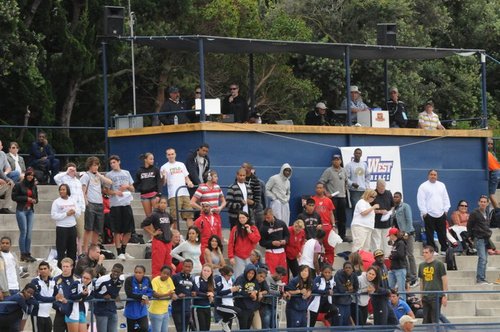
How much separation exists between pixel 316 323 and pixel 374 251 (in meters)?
3.15

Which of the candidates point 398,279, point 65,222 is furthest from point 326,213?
point 65,222

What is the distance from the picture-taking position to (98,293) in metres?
23.2

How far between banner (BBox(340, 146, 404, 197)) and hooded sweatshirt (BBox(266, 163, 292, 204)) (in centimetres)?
228

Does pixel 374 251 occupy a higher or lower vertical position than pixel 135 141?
lower

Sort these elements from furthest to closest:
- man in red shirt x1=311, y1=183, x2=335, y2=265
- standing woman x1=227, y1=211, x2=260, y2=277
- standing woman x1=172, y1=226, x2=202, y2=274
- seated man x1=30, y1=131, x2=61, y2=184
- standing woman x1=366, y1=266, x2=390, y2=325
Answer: seated man x1=30, y1=131, x2=61, y2=184 → man in red shirt x1=311, y1=183, x2=335, y2=265 → standing woman x1=227, y1=211, x2=260, y2=277 → standing woman x1=172, y1=226, x2=202, y2=274 → standing woman x1=366, y1=266, x2=390, y2=325

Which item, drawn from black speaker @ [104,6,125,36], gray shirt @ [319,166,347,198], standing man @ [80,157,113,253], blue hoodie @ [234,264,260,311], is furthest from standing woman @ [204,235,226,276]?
black speaker @ [104,6,125,36]

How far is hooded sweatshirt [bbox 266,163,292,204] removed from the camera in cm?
2855

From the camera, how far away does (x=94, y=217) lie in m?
26.4

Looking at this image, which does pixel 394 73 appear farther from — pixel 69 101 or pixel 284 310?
pixel 284 310

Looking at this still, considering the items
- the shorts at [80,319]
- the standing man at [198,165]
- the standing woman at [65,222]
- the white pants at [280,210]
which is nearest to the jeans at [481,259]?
the white pants at [280,210]

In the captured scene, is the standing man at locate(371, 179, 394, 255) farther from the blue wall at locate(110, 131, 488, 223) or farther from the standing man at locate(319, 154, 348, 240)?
the blue wall at locate(110, 131, 488, 223)

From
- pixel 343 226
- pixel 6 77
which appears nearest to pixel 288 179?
pixel 343 226

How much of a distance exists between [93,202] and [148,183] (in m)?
1.40

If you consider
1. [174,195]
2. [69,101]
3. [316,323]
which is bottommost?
[316,323]
